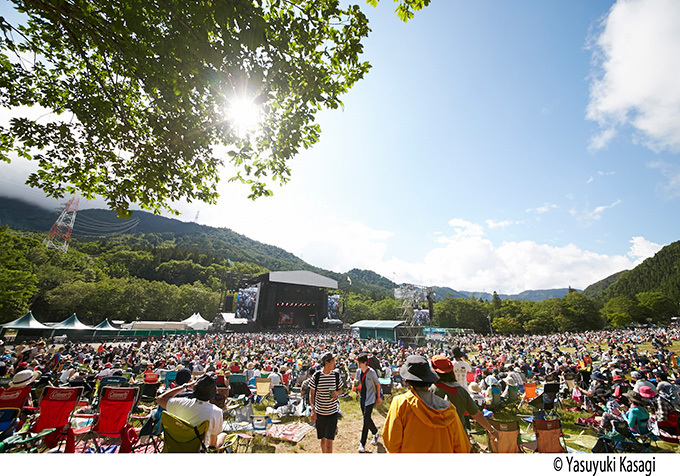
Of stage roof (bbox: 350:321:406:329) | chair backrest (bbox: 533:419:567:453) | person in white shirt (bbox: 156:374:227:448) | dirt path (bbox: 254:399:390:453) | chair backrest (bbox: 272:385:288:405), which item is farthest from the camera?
stage roof (bbox: 350:321:406:329)

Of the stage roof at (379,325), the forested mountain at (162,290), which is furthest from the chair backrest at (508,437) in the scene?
the stage roof at (379,325)

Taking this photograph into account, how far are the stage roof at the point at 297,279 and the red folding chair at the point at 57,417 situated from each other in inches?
1615

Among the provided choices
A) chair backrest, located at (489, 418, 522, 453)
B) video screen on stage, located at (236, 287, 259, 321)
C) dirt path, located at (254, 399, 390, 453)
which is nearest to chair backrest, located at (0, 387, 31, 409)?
dirt path, located at (254, 399, 390, 453)

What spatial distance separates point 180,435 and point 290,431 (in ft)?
11.2

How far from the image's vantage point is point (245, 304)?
42.8m

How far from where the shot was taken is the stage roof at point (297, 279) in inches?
1751

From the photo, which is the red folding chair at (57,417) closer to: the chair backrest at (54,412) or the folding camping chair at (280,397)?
the chair backrest at (54,412)

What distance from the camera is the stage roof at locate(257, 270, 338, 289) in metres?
44.5

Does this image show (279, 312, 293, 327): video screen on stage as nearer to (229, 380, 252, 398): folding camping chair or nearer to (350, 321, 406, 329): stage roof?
(350, 321, 406, 329): stage roof

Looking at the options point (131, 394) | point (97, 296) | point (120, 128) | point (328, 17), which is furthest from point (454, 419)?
point (97, 296)

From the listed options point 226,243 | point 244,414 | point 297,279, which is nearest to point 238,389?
point 244,414

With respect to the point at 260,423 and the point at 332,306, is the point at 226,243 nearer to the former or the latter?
the point at 332,306

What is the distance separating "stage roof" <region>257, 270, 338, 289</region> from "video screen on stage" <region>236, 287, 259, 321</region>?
2.92 m

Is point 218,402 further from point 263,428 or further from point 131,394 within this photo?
point 131,394
